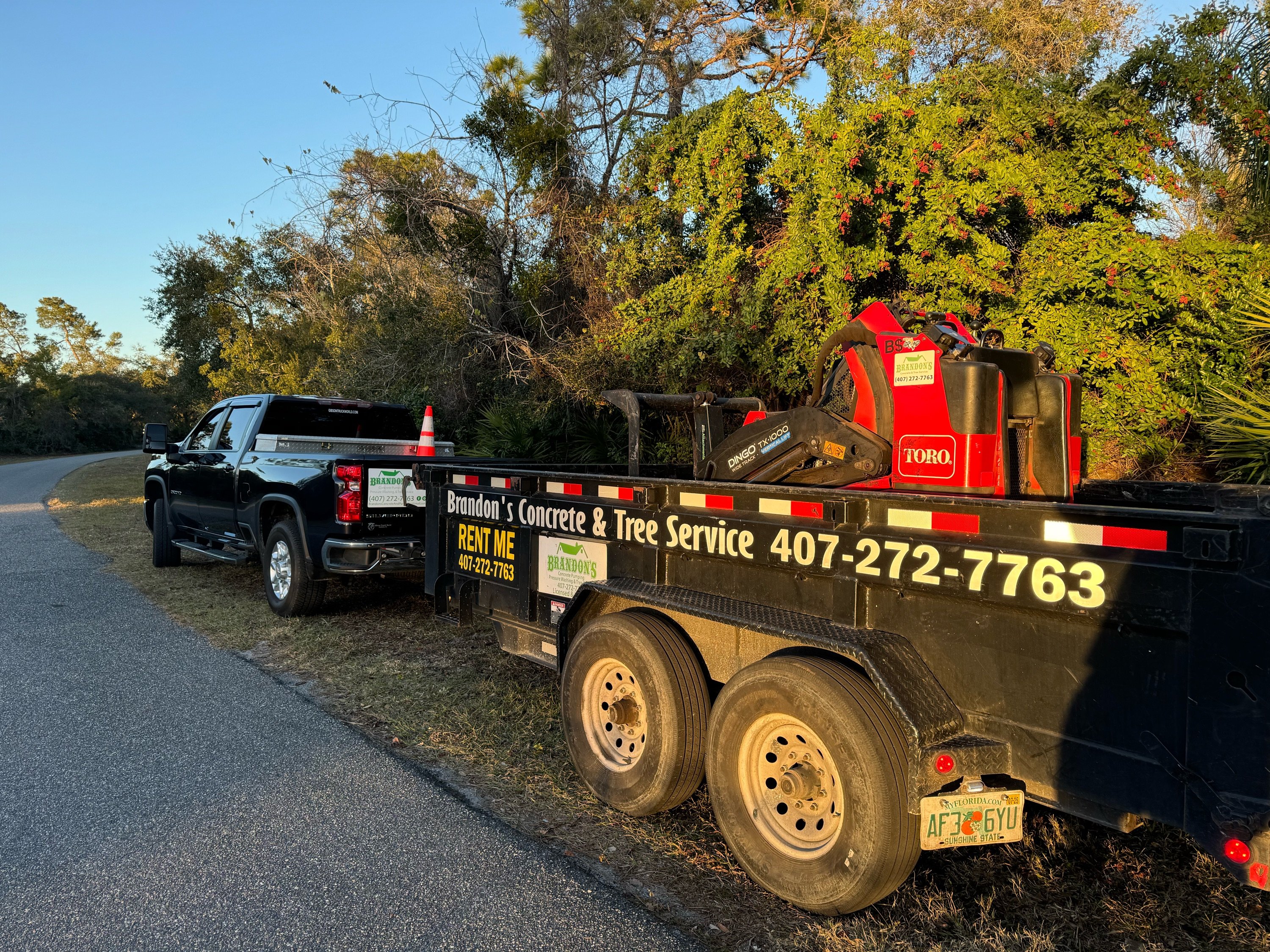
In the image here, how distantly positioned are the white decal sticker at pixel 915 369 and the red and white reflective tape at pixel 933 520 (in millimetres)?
862

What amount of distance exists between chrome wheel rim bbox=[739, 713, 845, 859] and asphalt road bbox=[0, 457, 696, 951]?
552 mm

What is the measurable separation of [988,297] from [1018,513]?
25.5 feet

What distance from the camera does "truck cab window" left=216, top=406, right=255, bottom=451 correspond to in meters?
8.75

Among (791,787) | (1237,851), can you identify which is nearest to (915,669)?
(791,787)

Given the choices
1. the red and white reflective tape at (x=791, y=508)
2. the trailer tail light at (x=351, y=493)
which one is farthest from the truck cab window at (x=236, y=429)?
the red and white reflective tape at (x=791, y=508)

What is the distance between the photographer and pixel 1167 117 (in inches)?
368

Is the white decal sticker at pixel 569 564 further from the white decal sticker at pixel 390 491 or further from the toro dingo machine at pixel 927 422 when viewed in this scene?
the white decal sticker at pixel 390 491

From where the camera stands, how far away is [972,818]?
279cm

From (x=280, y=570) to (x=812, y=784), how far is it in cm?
626

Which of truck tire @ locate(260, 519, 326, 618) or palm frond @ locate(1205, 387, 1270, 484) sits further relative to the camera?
truck tire @ locate(260, 519, 326, 618)

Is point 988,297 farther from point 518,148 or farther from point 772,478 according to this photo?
point 518,148

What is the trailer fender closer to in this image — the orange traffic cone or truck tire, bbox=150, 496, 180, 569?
the orange traffic cone

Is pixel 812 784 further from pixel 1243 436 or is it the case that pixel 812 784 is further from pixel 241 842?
pixel 1243 436

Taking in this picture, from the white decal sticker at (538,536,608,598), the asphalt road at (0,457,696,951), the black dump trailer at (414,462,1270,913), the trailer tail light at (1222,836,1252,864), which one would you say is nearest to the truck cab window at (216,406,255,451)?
the asphalt road at (0,457,696,951)
